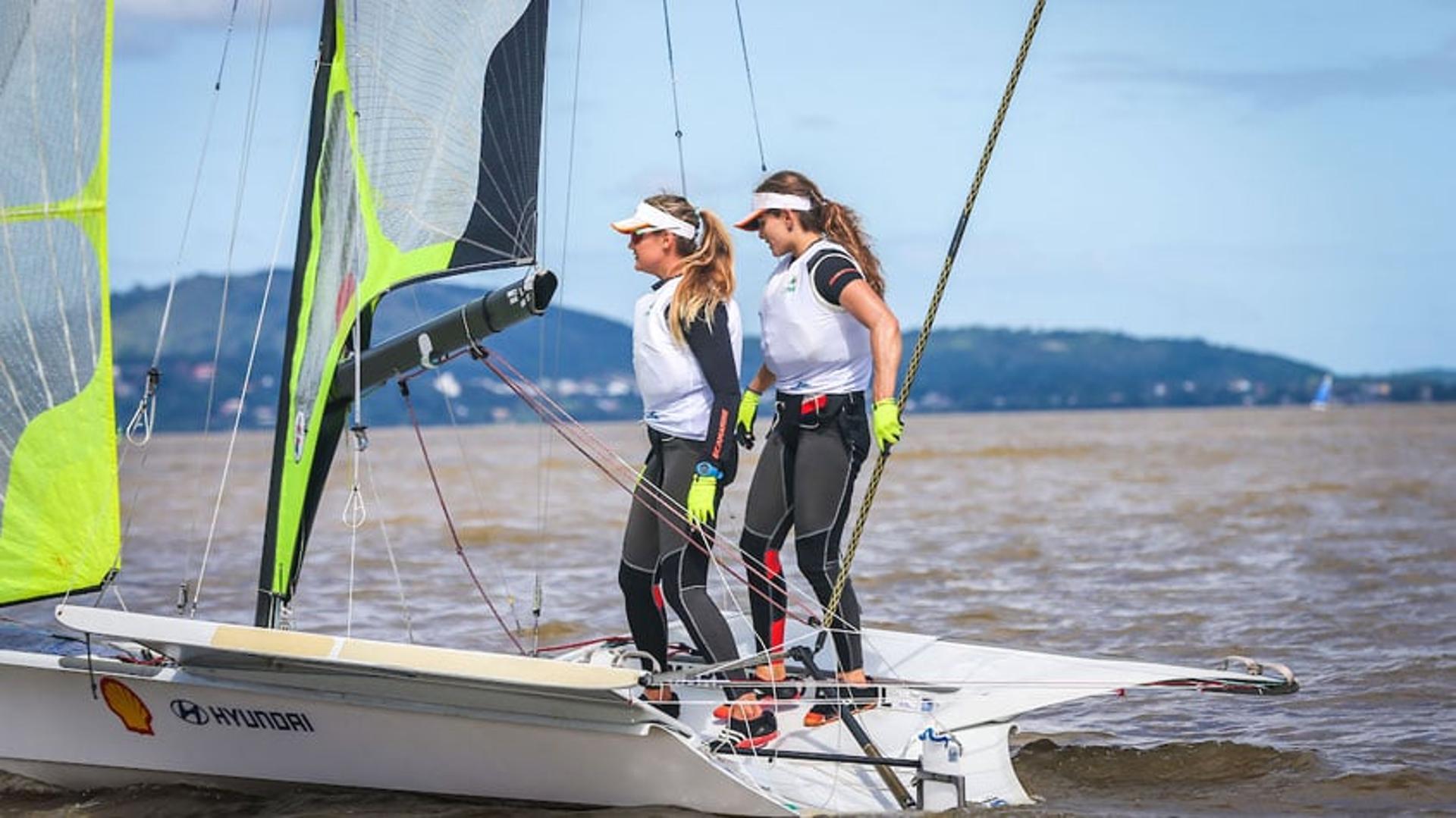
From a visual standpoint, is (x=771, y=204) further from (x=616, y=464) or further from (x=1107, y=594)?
(x=1107, y=594)

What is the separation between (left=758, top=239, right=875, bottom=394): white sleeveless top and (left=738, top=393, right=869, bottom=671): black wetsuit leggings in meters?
0.06

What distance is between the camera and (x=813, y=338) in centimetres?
604

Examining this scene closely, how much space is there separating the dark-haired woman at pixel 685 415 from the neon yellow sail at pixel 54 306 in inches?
69.2

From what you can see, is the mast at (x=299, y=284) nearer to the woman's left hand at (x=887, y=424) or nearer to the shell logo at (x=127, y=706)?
the shell logo at (x=127, y=706)

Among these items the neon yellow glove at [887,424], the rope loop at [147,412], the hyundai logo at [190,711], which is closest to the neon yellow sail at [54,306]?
the rope loop at [147,412]

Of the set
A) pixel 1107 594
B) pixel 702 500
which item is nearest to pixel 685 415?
pixel 702 500

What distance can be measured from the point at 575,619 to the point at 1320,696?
15.7 ft

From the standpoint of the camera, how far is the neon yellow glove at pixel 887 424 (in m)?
5.55

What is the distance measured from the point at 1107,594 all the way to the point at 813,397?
6373 millimetres

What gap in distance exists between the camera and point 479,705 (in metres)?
5.38

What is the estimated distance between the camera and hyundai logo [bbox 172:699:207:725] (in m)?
5.62

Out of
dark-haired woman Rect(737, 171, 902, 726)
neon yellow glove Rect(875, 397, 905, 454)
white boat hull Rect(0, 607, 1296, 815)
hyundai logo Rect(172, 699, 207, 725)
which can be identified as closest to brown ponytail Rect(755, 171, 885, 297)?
dark-haired woman Rect(737, 171, 902, 726)

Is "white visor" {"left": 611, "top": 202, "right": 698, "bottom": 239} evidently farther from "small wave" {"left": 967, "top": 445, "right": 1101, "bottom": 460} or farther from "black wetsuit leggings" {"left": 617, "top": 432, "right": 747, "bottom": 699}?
"small wave" {"left": 967, "top": 445, "right": 1101, "bottom": 460}

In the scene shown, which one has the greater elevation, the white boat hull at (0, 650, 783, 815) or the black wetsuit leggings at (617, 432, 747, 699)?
the black wetsuit leggings at (617, 432, 747, 699)
